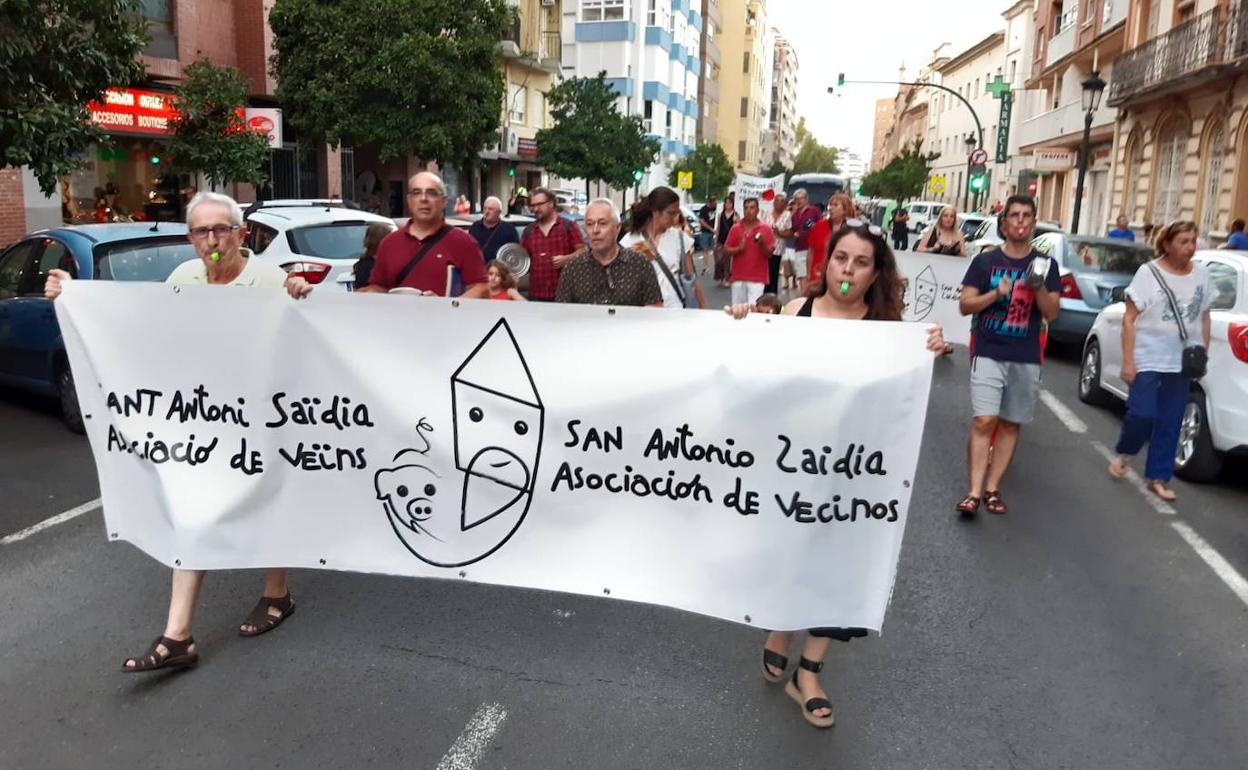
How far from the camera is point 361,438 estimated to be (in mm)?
4125

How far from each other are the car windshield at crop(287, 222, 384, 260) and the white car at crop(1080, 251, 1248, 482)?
7294mm

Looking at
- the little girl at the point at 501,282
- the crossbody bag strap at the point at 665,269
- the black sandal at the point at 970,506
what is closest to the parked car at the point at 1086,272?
the black sandal at the point at 970,506

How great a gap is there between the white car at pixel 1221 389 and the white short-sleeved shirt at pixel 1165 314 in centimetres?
53

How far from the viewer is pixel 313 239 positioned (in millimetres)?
10562

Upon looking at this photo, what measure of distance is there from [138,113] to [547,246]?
48.1 feet

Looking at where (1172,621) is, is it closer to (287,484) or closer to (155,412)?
(287,484)

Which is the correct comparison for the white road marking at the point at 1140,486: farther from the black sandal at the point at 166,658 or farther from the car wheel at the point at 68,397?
the car wheel at the point at 68,397

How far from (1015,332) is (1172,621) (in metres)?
1.96

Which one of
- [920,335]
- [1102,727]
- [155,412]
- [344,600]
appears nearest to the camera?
[920,335]

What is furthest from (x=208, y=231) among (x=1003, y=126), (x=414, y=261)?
(x=1003, y=126)

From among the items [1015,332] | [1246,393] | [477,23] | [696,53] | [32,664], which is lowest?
[32,664]

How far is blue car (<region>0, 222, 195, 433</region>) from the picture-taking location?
26.6 ft

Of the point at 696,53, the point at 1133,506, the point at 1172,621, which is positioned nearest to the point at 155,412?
the point at 1172,621

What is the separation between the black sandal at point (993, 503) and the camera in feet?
21.9
